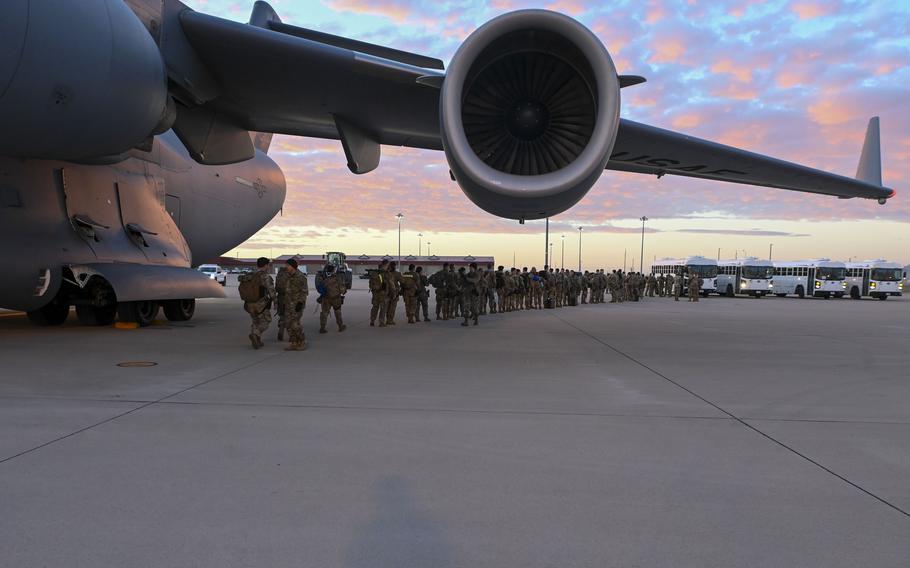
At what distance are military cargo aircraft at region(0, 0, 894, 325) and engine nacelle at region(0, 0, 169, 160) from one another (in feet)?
0.05

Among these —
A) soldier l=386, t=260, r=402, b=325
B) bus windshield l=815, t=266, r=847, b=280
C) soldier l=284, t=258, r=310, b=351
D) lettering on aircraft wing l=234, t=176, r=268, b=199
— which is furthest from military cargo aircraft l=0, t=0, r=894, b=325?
bus windshield l=815, t=266, r=847, b=280

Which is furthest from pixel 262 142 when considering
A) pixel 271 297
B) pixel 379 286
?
pixel 271 297

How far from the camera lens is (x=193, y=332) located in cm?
942

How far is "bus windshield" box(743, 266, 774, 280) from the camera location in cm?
3275

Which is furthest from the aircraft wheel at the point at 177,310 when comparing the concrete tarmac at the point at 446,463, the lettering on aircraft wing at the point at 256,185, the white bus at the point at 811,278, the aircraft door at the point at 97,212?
the white bus at the point at 811,278

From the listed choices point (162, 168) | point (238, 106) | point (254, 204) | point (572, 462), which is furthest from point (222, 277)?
point (572, 462)

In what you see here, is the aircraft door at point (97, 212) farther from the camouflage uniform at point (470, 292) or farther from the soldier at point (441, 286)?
the soldier at point (441, 286)

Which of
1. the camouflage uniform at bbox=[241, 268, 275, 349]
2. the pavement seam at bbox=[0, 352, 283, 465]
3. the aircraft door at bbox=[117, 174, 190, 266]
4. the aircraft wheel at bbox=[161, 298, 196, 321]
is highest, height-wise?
the aircraft door at bbox=[117, 174, 190, 266]

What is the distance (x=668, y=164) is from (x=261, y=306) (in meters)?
6.86

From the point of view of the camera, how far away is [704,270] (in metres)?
32.7

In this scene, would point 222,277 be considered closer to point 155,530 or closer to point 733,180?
point 733,180

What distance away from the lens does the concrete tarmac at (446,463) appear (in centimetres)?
229

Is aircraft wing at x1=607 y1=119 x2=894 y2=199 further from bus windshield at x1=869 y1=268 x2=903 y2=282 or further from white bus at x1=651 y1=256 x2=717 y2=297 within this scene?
bus windshield at x1=869 y1=268 x2=903 y2=282

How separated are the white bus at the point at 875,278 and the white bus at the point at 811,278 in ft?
1.75
